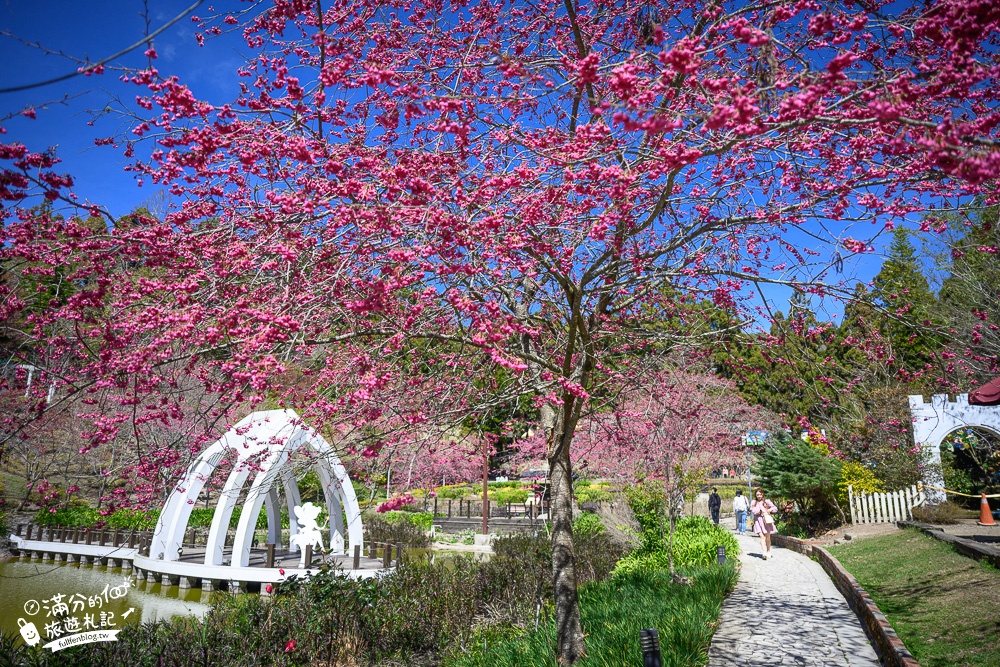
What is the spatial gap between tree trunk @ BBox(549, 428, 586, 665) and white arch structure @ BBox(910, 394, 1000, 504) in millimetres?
16605

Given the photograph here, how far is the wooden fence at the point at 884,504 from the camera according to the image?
18.0m

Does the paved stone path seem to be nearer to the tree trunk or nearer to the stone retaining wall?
the stone retaining wall

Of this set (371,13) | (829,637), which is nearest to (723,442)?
(829,637)

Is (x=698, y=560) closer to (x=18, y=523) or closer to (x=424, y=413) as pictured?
(x=424, y=413)

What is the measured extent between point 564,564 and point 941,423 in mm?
19216

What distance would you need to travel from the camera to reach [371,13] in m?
5.88

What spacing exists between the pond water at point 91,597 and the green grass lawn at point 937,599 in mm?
11517

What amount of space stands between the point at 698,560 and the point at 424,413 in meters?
8.81

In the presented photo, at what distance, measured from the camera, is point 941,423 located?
19.7 meters

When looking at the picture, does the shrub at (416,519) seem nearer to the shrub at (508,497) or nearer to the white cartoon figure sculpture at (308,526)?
the shrub at (508,497)


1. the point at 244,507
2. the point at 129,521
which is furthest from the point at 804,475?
the point at 129,521

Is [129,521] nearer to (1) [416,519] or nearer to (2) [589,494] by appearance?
(1) [416,519]

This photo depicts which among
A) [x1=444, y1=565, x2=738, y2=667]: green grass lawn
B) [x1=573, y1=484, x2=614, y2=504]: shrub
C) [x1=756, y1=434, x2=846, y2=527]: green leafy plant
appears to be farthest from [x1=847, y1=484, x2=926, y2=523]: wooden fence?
[x1=444, y1=565, x2=738, y2=667]: green grass lawn

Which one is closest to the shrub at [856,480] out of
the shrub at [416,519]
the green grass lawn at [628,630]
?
the green grass lawn at [628,630]
